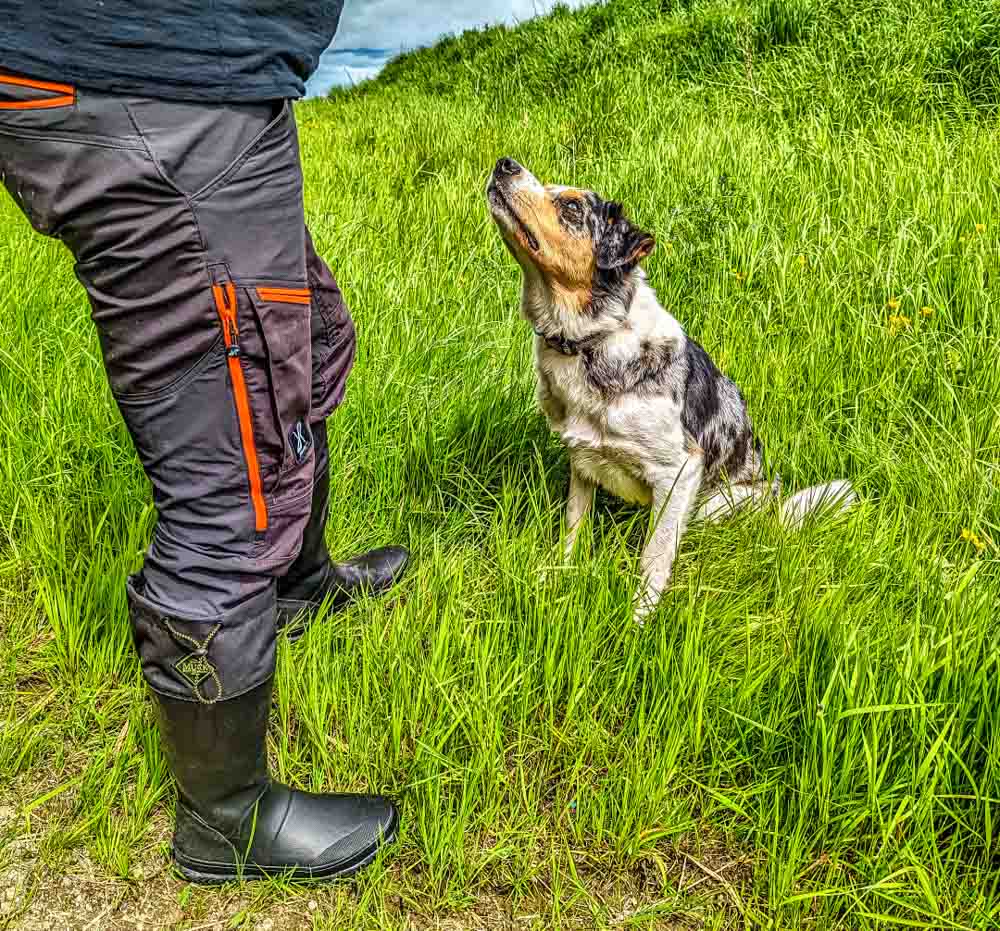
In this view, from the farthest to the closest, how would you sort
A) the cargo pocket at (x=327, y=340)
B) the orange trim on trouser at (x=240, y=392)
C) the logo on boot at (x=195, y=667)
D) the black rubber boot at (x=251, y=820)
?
the cargo pocket at (x=327, y=340), the black rubber boot at (x=251, y=820), the logo on boot at (x=195, y=667), the orange trim on trouser at (x=240, y=392)

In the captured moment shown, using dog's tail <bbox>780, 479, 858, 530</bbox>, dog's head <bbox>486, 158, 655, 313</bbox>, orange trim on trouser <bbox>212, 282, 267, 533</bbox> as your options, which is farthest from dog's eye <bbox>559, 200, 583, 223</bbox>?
orange trim on trouser <bbox>212, 282, 267, 533</bbox>

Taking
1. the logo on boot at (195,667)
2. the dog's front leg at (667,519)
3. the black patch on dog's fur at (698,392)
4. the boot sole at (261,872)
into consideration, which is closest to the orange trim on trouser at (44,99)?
the logo on boot at (195,667)

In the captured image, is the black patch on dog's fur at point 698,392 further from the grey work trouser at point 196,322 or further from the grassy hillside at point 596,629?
the grey work trouser at point 196,322

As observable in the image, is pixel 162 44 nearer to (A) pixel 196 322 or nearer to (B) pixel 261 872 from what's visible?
(A) pixel 196 322

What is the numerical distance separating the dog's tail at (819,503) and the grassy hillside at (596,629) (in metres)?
0.09

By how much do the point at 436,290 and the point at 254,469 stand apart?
8.80 feet

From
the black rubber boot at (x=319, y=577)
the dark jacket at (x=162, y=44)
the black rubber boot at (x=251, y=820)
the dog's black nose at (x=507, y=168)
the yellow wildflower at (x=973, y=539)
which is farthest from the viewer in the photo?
the dog's black nose at (x=507, y=168)

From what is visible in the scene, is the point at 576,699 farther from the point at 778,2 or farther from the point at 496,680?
the point at 778,2

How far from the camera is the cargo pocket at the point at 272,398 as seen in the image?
163 centimetres

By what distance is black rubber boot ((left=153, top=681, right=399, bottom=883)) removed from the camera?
1.95 meters

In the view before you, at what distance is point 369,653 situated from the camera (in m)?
2.34

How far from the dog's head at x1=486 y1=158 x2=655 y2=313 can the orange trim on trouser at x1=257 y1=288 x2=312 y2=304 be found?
117 cm

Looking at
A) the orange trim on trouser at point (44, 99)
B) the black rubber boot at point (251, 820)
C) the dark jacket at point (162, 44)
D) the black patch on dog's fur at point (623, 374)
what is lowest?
the black rubber boot at point (251, 820)

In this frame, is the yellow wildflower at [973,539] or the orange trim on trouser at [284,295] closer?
the orange trim on trouser at [284,295]
